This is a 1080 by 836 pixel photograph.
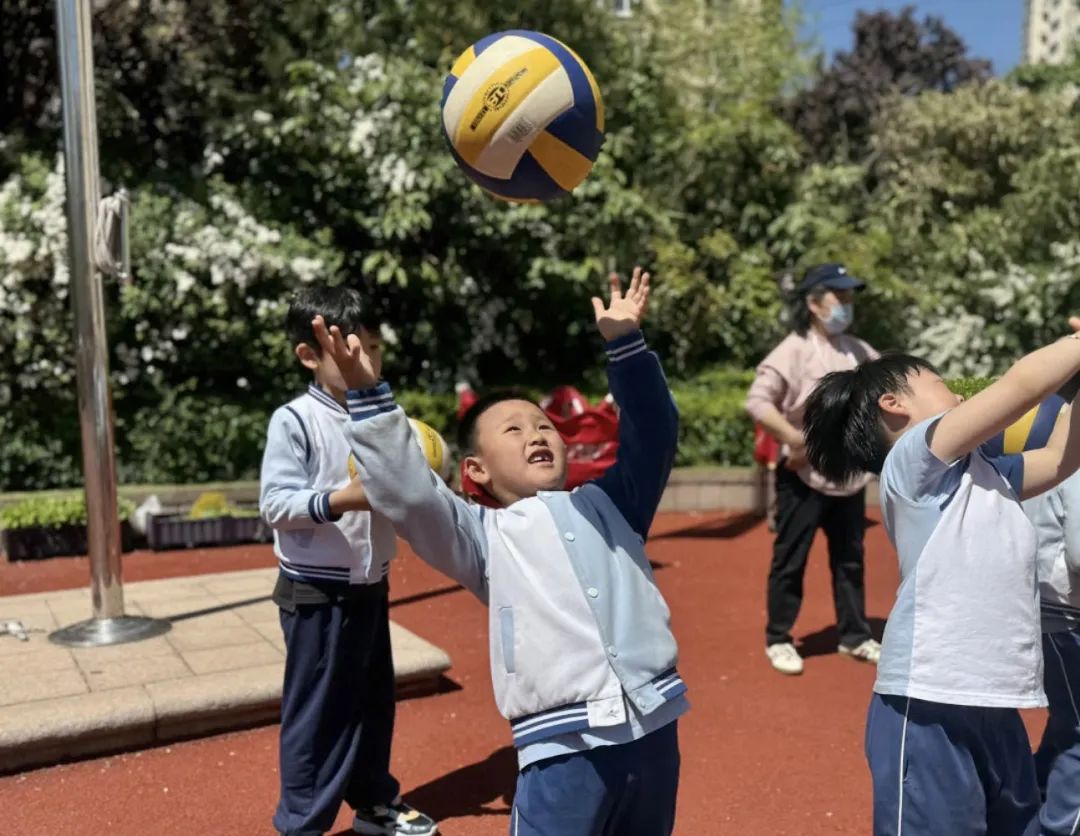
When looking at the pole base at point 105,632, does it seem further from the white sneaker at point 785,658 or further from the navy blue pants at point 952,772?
the navy blue pants at point 952,772

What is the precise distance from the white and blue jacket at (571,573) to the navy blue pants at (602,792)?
3cm

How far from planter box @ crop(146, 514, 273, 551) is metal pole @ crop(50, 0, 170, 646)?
2922 mm

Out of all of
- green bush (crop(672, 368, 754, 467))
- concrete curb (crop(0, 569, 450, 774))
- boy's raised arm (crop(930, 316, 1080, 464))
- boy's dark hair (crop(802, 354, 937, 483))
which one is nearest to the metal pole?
concrete curb (crop(0, 569, 450, 774))

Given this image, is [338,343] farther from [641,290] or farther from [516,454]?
[641,290]

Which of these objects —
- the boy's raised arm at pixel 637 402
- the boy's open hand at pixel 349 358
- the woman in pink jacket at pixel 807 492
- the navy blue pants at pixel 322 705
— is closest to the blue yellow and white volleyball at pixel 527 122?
the boy's raised arm at pixel 637 402

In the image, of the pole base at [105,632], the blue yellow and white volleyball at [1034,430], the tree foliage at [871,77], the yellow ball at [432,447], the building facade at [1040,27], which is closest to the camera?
the blue yellow and white volleyball at [1034,430]

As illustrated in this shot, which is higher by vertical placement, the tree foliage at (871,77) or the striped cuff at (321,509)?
the tree foliage at (871,77)

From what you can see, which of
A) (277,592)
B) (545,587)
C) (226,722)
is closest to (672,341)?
(226,722)

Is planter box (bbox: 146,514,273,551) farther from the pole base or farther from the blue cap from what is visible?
the blue cap

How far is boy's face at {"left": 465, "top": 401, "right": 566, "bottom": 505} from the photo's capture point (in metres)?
2.16

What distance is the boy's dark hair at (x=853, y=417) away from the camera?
2.45m

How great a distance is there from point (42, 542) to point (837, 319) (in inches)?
244

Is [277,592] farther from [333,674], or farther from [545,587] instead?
[545,587]

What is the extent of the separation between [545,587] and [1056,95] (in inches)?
650
